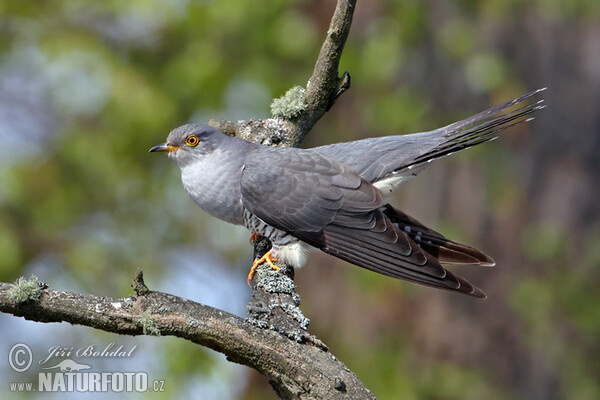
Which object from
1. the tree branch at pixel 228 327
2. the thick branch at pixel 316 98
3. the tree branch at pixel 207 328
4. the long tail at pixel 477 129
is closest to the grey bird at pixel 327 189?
the long tail at pixel 477 129

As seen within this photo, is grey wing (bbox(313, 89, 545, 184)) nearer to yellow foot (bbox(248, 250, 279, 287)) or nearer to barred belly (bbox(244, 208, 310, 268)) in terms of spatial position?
barred belly (bbox(244, 208, 310, 268))

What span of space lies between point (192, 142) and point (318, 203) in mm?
763

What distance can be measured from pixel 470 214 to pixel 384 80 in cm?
145

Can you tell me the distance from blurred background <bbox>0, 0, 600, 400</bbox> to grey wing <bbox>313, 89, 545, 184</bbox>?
196 centimetres

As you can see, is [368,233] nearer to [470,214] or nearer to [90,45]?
[470,214]

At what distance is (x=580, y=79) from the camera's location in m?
5.61

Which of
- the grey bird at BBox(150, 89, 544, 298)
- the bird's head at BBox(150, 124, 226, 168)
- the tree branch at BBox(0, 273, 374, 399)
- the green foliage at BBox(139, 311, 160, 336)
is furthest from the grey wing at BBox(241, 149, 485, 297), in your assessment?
the green foliage at BBox(139, 311, 160, 336)

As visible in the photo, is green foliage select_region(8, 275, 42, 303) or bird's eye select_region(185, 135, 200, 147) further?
bird's eye select_region(185, 135, 200, 147)

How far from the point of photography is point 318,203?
3.20 m

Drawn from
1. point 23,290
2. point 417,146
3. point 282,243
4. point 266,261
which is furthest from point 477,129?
point 23,290

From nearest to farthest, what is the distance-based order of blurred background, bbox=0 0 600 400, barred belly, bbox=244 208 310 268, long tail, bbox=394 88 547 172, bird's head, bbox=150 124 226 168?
1. long tail, bbox=394 88 547 172
2. barred belly, bbox=244 208 310 268
3. bird's head, bbox=150 124 226 168
4. blurred background, bbox=0 0 600 400

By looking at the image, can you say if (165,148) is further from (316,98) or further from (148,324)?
(148,324)

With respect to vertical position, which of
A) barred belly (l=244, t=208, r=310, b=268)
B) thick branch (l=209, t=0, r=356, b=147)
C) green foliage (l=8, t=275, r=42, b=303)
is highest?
thick branch (l=209, t=0, r=356, b=147)

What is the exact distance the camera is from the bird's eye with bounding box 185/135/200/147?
3332 mm
